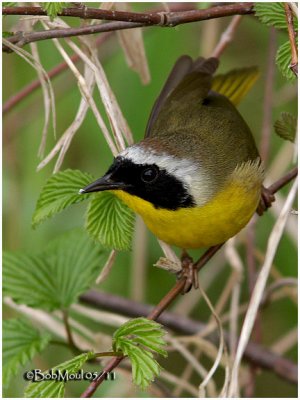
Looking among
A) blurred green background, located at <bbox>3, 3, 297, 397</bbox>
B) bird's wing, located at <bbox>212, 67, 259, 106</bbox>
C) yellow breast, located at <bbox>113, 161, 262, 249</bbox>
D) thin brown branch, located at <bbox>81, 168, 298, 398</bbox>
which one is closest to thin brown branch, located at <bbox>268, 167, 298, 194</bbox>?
thin brown branch, located at <bbox>81, 168, 298, 398</bbox>

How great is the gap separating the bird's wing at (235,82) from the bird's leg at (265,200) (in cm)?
55

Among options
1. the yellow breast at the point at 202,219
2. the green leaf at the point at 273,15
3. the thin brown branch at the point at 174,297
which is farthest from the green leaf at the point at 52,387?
the green leaf at the point at 273,15

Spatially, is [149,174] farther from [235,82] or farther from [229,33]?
[235,82]

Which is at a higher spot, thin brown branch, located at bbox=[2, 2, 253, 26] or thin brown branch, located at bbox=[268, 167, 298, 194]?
thin brown branch, located at bbox=[2, 2, 253, 26]

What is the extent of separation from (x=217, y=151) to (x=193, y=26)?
1.48 m

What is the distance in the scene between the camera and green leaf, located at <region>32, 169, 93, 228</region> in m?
1.81

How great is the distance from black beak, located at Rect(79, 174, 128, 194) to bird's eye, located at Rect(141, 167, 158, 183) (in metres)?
0.08

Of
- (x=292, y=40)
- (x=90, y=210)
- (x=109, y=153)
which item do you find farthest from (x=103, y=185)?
(x=109, y=153)

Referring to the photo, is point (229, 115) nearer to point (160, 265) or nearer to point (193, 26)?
point (160, 265)

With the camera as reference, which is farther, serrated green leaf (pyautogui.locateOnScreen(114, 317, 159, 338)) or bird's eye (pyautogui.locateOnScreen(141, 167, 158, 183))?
bird's eye (pyautogui.locateOnScreen(141, 167, 158, 183))

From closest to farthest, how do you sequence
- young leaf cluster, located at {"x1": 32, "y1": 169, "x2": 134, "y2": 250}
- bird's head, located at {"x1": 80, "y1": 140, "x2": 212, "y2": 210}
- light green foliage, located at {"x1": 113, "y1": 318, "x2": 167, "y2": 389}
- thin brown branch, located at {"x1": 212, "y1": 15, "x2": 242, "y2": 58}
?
light green foliage, located at {"x1": 113, "y1": 318, "x2": 167, "y2": 389} < young leaf cluster, located at {"x1": 32, "y1": 169, "x2": 134, "y2": 250} < bird's head, located at {"x1": 80, "y1": 140, "x2": 212, "y2": 210} < thin brown branch, located at {"x1": 212, "y1": 15, "x2": 242, "y2": 58}

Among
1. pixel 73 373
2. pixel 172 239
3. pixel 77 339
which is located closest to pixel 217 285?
pixel 77 339

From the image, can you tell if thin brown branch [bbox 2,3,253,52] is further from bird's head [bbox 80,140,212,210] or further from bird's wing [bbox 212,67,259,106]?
bird's wing [bbox 212,67,259,106]

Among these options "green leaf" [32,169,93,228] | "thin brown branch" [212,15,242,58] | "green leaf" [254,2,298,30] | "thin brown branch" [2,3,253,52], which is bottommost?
"green leaf" [32,169,93,228]
